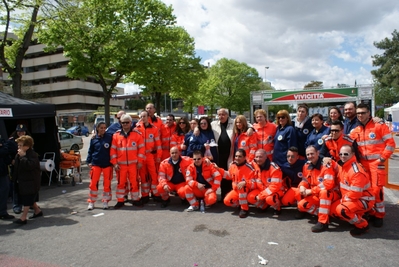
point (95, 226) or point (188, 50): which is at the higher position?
point (188, 50)

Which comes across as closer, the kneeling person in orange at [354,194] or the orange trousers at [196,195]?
the kneeling person in orange at [354,194]

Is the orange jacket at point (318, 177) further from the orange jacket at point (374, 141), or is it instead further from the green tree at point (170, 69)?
the green tree at point (170, 69)

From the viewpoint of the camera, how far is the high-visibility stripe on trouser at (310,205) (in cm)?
468

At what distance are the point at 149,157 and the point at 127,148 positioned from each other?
591 millimetres

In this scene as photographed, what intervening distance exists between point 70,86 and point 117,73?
41.6 metres

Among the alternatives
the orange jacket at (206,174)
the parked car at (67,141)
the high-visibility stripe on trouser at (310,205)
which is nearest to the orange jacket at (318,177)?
the high-visibility stripe on trouser at (310,205)

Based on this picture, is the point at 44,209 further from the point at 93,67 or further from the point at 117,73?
the point at 117,73

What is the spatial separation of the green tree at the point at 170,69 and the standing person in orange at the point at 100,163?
1094cm

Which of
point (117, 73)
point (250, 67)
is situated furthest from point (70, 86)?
point (117, 73)

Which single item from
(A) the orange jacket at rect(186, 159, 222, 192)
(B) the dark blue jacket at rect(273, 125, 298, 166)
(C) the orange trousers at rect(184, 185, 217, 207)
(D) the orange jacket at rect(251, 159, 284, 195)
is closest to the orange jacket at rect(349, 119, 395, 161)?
(B) the dark blue jacket at rect(273, 125, 298, 166)

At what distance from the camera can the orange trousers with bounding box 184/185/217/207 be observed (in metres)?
5.55

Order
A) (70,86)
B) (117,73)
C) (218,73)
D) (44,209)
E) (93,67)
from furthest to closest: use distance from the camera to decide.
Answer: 1. (70,86)
2. (218,73)
3. (117,73)
4. (93,67)
5. (44,209)

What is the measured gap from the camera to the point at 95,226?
4949 millimetres

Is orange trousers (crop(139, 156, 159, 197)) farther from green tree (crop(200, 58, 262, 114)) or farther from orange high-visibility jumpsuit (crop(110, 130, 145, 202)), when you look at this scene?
green tree (crop(200, 58, 262, 114))
